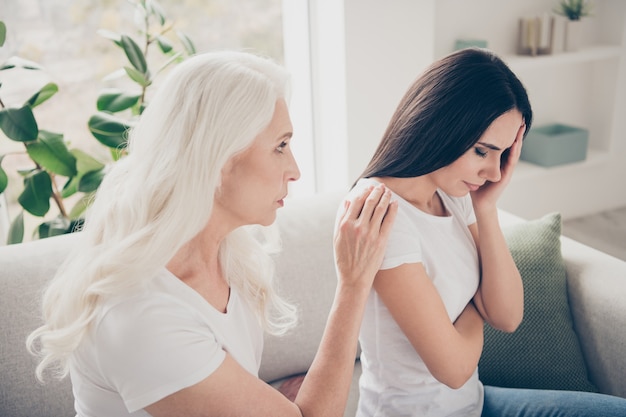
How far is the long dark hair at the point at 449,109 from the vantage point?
1184mm

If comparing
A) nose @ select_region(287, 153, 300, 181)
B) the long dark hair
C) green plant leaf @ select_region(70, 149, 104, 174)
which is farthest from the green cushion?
green plant leaf @ select_region(70, 149, 104, 174)

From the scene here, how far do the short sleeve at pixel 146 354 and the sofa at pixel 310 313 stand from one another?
582 mm

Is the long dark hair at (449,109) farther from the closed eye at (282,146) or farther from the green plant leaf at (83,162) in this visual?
the green plant leaf at (83,162)

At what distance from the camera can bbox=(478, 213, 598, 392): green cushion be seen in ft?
5.03

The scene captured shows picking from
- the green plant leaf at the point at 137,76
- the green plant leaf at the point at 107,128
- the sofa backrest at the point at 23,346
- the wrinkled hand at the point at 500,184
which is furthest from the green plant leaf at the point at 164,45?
the wrinkled hand at the point at 500,184

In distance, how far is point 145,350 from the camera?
35.2 inches

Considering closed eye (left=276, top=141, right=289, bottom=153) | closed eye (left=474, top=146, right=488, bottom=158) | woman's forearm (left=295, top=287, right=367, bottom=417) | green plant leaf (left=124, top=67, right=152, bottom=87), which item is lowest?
woman's forearm (left=295, top=287, right=367, bottom=417)

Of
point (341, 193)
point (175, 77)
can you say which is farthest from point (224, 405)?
point (341, 193)

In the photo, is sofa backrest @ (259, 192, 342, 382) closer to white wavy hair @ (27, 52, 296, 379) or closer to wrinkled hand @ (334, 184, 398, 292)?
wrinkled hand @ (334, 184, 398, 292)

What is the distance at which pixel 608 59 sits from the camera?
3.16 m

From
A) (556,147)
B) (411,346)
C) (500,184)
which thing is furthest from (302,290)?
(556,147)

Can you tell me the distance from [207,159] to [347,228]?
0.27 metres

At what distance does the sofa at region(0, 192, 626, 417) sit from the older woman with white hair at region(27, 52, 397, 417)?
41 cm

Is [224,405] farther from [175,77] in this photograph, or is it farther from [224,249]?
[175,77]
